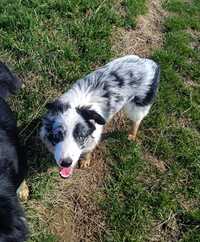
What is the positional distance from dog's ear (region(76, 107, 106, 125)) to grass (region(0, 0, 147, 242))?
835 millimetres

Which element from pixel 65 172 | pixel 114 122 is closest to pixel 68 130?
pixel 65 172

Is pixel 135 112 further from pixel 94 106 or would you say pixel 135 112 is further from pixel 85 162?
pixel 85 162

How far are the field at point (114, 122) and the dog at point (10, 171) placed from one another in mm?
463

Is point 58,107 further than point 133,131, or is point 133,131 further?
point 133,131

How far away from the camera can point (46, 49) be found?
6184 millimetres

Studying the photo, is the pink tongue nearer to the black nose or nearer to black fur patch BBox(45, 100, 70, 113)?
the black nose

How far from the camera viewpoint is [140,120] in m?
5.43

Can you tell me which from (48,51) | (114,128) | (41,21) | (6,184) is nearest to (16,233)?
(6,184)

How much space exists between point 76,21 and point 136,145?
2.04 meters

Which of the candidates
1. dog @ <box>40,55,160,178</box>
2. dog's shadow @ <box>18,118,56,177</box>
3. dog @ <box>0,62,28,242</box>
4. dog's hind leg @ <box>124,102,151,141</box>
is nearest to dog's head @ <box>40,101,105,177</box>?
dog @ <box>40,55,160,178</box>

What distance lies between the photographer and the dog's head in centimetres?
446

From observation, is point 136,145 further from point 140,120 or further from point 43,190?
point 43,190

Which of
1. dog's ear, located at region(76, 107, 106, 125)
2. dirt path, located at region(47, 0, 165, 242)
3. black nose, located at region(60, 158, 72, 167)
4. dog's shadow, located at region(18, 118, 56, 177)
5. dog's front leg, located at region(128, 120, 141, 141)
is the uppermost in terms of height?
dog's ear, located at region(76, 107, 106, 125)

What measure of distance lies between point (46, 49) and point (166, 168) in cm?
213
